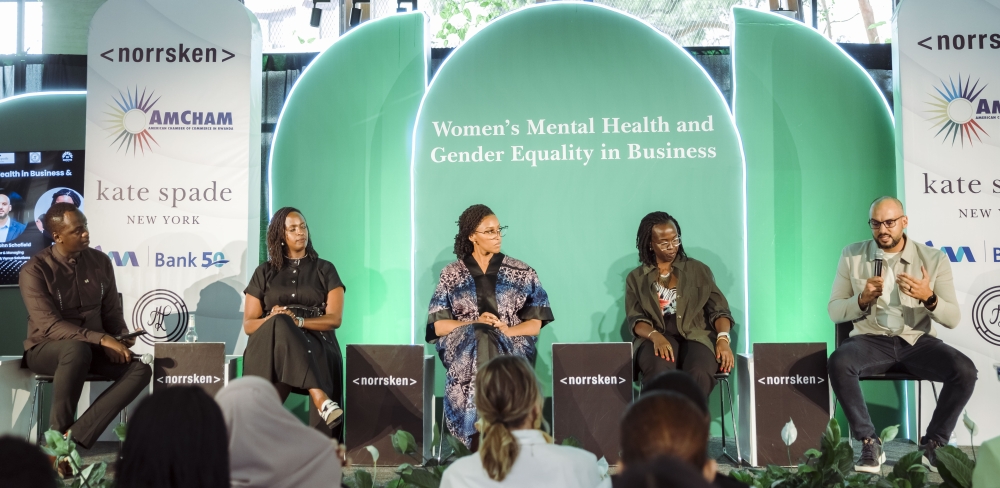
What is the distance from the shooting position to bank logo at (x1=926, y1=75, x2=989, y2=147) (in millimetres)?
4953

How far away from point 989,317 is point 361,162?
3718 millimetres

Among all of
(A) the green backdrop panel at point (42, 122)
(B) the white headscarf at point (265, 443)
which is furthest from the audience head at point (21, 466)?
(A) the green backdrop panel at point (42, 122)

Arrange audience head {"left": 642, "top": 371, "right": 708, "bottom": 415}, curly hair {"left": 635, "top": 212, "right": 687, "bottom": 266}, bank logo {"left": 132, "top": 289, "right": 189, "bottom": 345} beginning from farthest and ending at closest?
bank logo {"left": 132, "top": 289, "right": 189, "bottom": 345}
curly hair {"left": 635, "top": 212, "right": 687, "bottom": 266}
audience head {"left": 642, "top": 371, "right": 708, "bottom": 415}

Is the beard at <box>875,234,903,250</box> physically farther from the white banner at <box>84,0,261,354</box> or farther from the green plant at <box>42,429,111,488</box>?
the green plant at <box>42,429,111,488</box>

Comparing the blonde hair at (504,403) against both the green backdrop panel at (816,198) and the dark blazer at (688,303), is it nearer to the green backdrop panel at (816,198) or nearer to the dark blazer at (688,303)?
the dark blazer at (688,303)

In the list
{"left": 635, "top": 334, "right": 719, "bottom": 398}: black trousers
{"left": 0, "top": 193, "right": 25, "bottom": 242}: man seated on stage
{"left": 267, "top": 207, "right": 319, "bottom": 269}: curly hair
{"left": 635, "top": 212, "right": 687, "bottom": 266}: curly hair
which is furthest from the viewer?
{"left": 0, "top": 193, "right": 25, "bottom": 242}: man seated on stage

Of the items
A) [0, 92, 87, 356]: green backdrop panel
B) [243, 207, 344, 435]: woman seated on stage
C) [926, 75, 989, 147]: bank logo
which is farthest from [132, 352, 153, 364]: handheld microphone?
[926, 75, 989, 147]: bank logo

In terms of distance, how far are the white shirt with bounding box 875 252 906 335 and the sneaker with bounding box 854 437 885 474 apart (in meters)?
0.64

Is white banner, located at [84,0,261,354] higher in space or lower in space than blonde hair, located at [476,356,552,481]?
higher

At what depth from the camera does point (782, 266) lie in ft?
17.3

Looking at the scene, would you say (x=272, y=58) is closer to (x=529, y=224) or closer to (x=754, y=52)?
(x=529, y=224)

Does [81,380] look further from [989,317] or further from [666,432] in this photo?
[989,317]

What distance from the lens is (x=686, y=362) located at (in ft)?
14.5

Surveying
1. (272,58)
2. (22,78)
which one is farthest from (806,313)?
(22,78)
